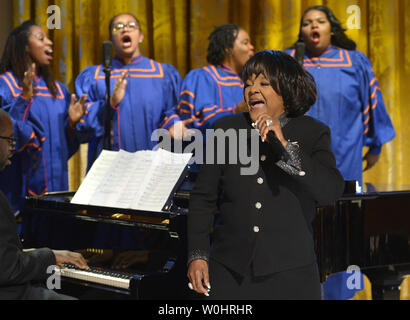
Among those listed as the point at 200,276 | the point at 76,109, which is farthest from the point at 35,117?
the point at 200,276

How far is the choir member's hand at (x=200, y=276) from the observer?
1736 millimetres

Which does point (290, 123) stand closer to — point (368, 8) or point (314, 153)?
point (314, 153)

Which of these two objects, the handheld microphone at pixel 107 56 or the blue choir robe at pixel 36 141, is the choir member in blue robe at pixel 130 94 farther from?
the handheld microphone at pixel 107 56

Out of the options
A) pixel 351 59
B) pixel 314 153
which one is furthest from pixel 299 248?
pixel 351 59

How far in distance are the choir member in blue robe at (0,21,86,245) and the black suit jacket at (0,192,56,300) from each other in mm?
1781

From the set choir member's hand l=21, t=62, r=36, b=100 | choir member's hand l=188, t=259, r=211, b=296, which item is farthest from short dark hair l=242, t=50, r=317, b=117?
choir member's hand l=21, t=62, r=36, b=100

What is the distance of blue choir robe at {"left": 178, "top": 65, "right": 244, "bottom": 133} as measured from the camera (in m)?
3.85

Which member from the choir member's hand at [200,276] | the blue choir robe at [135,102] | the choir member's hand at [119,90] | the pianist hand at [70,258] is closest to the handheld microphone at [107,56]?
the choir member's hand at [119,90]

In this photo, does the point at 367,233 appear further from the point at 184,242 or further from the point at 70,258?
the point at 70,258

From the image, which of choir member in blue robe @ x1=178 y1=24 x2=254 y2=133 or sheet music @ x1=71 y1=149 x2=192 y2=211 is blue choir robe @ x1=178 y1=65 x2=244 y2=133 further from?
sheet music @ x1=71 y1=149 x2=192 y2=211

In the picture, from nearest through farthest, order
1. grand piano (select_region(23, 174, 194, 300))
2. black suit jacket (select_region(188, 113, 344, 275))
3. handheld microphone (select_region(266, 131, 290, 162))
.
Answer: handheld microphone (select_region(266, 131, 290, 162)) → black suit jacket (select_region(188, 113, 344, 275)) → grand piano (select_region(23, 174, 194, 300))

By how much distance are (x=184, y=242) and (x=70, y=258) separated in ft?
1.65
